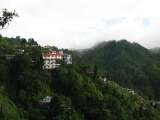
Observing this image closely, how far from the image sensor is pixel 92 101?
96.7ft

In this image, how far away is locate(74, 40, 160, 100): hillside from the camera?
2788 inches

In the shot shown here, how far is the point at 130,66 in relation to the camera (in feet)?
276

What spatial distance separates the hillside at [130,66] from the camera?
70.8m

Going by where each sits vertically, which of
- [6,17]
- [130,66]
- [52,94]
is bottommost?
[52,94]

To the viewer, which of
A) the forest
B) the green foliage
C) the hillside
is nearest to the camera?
the green foliage

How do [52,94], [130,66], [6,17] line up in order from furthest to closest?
[130,66] → [52,94] → [6,17]

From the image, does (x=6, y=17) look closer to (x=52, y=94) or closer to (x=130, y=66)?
(x=52, y=94)

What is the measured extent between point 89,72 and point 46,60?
14.0 metres

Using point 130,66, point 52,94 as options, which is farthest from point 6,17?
point 130,66

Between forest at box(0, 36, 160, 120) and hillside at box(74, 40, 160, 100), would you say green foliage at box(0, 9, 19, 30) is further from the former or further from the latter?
hillside at box(74, 40, 160, 100)

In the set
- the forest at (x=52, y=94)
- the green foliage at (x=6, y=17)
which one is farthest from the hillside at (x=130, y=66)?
the green foliage at (x=6, y=17)

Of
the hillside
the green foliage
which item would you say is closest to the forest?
the green foliage

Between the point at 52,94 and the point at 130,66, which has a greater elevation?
the point at 130,66

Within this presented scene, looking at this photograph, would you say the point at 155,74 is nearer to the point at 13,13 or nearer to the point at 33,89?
the point at 33,89
